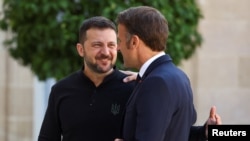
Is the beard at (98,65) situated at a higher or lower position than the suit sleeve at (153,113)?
higher

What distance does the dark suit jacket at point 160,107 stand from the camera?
3299 millimetres

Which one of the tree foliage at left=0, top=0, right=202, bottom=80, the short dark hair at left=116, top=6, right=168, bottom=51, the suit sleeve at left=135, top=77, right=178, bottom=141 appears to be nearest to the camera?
the suit sleeve at left=135, top=77, right=178, bottom=141

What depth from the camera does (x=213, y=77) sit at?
837cm

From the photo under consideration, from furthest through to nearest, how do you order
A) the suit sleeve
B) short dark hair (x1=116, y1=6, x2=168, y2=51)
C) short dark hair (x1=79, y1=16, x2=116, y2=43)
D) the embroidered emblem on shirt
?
short dark hair (x1=79, y1=16, x2=116, y2=43), the embroidered emblem on shirt, short dark hair (x1=116, y1=6, x2=168, y2=51), the suit sleeve

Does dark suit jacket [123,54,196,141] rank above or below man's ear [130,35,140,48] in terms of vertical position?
below

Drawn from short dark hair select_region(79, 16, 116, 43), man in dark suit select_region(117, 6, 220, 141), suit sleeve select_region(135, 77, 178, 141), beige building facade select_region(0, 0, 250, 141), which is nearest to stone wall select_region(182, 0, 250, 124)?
beige building facade select_region(0, 0, 250, 141)

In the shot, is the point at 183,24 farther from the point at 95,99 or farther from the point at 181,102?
the point at 181,102

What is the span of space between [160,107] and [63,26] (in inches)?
105

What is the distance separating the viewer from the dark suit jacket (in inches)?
130

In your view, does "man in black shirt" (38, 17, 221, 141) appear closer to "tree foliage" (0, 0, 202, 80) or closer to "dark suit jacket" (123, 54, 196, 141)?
"dark suit jacket" (123, 54, 196, 141)

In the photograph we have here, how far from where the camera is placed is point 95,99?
13.6ft

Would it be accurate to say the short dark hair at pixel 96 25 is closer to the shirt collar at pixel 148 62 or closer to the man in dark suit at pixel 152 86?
the man in dark suit at pixel 152 86

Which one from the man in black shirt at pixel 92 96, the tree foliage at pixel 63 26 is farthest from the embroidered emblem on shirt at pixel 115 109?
the tree foliage at pixel 63 26

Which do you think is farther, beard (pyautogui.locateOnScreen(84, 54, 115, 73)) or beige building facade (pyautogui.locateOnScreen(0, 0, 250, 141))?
beige building facade (pyautogui.locateOnScreen(0, 0, 250, 141))
